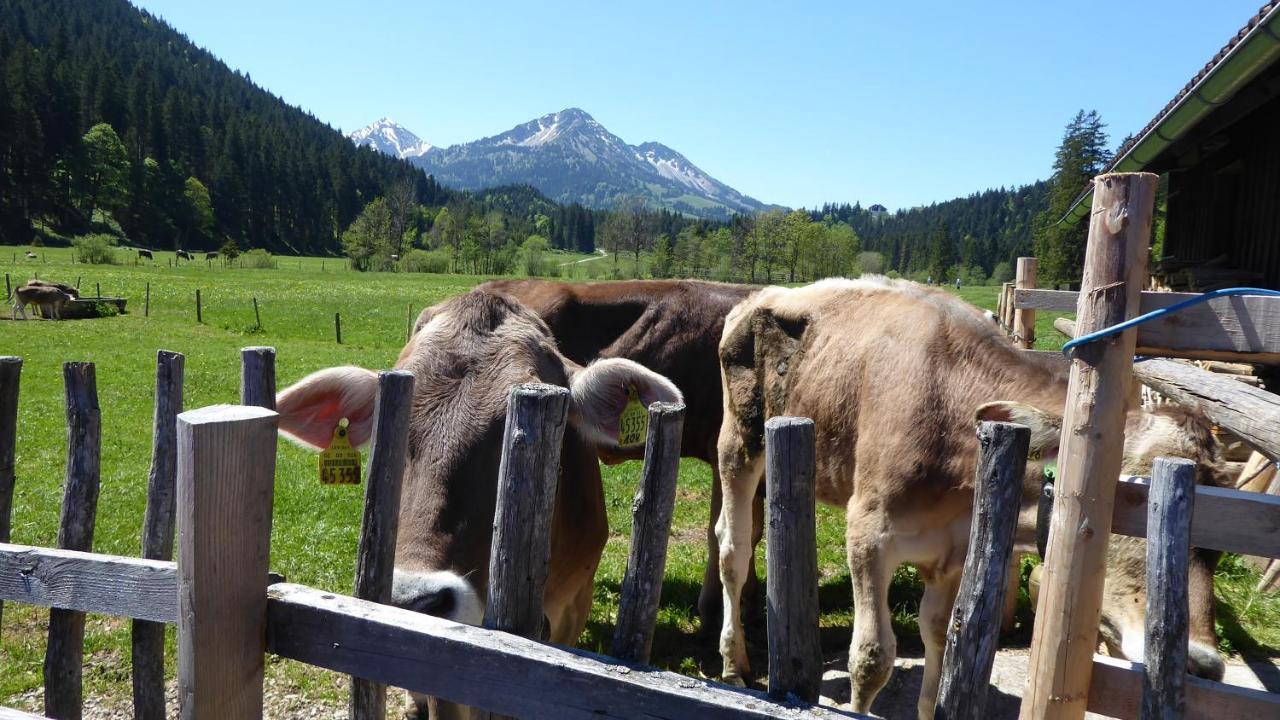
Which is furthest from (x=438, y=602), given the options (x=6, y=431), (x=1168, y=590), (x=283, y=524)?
(x=283, y=524)

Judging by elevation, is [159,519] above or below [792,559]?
below

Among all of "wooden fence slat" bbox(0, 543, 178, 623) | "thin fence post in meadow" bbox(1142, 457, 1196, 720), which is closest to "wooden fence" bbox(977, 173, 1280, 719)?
"thin fence post in meadow" bbox(1142, 457, 1196, 720)

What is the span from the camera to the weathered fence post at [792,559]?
5.67 ft

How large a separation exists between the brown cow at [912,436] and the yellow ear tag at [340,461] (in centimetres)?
228

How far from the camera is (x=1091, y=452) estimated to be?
1841mm

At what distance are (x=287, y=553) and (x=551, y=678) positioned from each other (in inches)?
243

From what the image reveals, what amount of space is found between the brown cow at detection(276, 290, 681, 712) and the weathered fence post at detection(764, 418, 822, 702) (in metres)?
1.12

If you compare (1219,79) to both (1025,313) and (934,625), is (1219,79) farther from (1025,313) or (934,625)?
(934,625)

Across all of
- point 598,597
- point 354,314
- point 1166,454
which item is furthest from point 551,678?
point 354,314

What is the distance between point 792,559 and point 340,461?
6.33 feet

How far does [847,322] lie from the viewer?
455cm

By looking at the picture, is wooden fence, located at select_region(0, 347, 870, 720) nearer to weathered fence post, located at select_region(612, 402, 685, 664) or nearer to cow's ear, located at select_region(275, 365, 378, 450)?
weathered fence post, located at select_region(612, 402, 685, 664)

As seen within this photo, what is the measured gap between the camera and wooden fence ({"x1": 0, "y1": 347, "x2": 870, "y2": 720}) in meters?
1.68

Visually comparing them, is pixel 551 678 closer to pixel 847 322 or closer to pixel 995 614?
pixel 995 614
